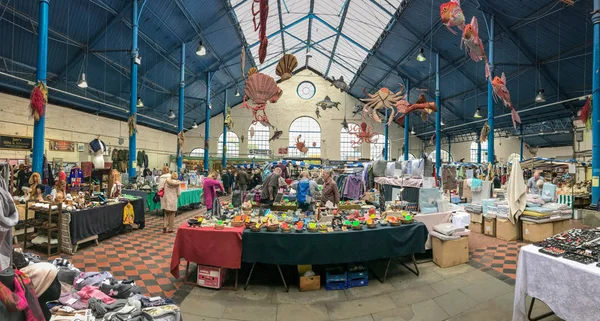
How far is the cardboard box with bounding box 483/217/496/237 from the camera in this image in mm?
5973

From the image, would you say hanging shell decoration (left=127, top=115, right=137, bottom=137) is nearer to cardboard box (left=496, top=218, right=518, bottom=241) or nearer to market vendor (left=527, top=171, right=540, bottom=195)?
cardboard box (left=496, top=218, right=518, bottom=241)

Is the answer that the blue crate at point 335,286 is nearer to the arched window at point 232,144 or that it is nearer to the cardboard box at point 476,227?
the cardboard box at point 476,227

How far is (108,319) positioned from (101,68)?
12421 millimetres

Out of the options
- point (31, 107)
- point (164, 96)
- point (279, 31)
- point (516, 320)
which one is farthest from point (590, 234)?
point (164, 96)

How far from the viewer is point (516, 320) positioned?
8.24 ft

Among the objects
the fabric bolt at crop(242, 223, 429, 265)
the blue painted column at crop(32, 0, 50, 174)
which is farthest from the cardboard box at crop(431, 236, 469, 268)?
the blue painted column at crop(32, 0, 50, 174)

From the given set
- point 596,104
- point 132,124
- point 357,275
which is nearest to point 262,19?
point 357,275

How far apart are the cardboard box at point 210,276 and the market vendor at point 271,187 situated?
2.91 metres

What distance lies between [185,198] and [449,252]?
23.5 feet

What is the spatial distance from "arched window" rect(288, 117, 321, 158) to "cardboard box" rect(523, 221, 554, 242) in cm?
1862

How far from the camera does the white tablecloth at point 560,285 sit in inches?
79.7

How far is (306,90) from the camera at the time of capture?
24406 mm

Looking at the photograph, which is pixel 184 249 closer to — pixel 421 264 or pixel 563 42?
pixel 421 264

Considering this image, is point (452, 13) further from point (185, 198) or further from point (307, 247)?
point (185, 198)
